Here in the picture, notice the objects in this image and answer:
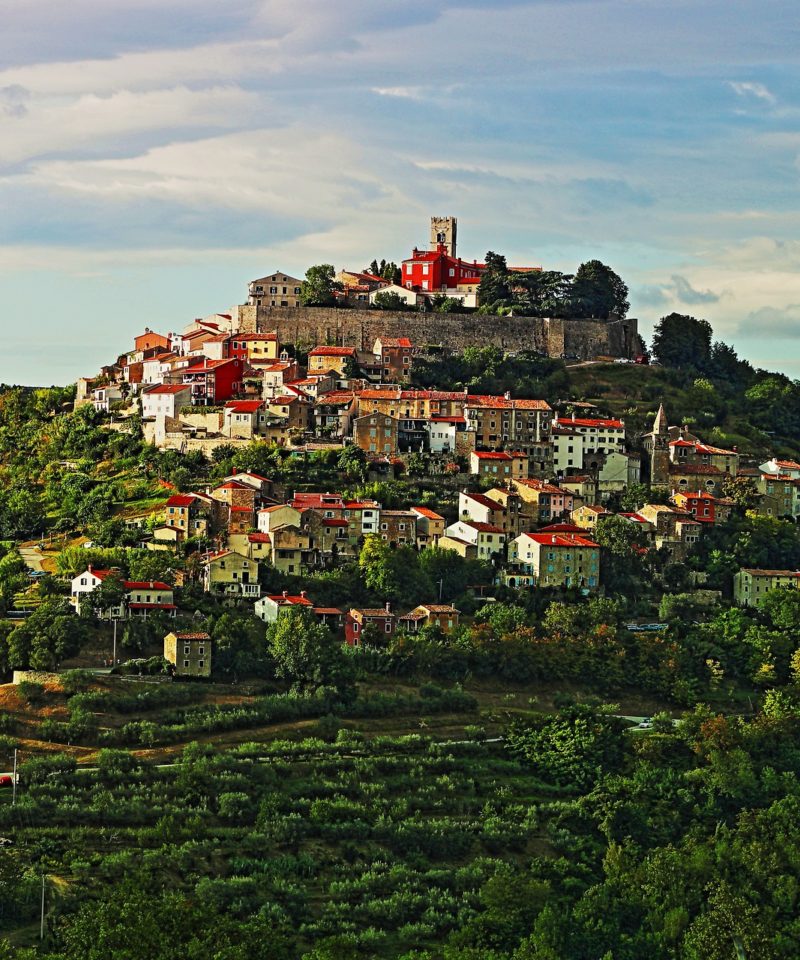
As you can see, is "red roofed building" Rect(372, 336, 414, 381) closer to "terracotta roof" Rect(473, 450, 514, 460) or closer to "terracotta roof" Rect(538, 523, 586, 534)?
"terracotta roof" Rect(473, 450, 514, 460)

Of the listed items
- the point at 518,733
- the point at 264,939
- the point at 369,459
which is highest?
the point at 369,459

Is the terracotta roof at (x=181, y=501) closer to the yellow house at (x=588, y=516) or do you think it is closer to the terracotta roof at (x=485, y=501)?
the terracotta roof at (x=485, y=501)

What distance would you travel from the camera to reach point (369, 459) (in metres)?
77.6

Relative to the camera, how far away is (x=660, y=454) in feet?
266

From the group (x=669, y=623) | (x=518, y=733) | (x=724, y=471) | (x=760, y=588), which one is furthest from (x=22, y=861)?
(x=724, y=471)

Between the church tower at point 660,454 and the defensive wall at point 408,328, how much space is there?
11905 millimetres

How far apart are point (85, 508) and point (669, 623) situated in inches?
834

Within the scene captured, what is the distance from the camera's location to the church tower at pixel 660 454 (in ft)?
264

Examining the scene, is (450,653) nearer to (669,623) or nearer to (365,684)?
(365,684)

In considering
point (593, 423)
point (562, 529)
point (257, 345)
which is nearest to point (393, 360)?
point (257, 345)

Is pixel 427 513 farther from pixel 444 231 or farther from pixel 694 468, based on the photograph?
pixel 444 231

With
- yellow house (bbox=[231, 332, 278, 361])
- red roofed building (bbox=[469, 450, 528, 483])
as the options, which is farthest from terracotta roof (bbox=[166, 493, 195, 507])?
yellow house (bbox=[231, 332, 278, 361])

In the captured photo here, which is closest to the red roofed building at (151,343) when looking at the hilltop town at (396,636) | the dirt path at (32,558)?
the hilltop town at (396,636)

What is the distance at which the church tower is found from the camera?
264 feet
